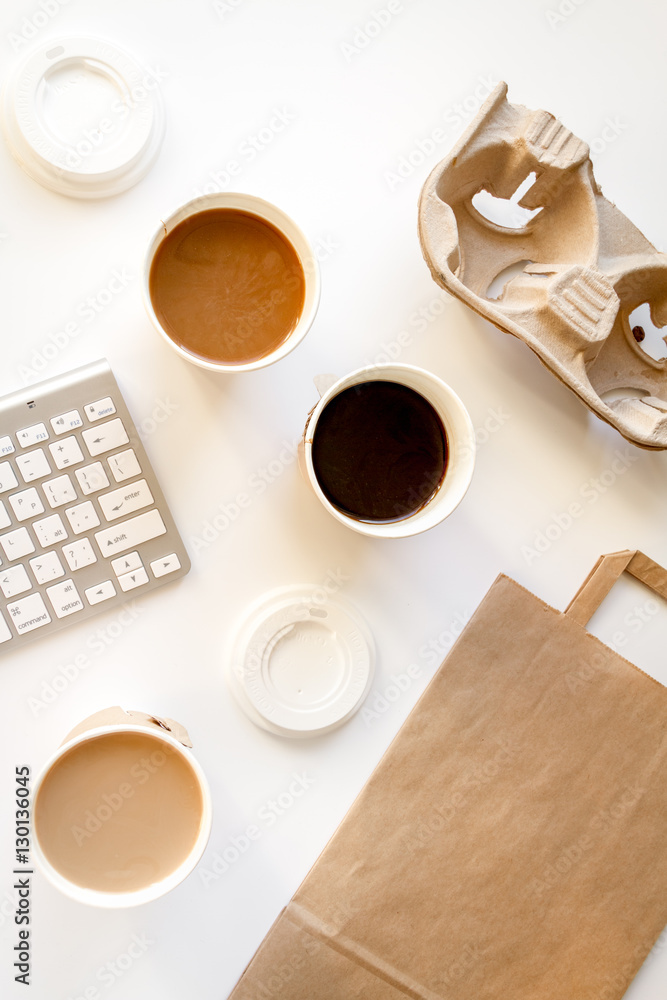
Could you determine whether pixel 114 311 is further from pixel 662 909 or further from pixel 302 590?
pixel 662 909

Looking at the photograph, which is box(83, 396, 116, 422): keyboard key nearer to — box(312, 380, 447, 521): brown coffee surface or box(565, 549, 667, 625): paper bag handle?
box(312, 380, 447, 521): brown coffee surface

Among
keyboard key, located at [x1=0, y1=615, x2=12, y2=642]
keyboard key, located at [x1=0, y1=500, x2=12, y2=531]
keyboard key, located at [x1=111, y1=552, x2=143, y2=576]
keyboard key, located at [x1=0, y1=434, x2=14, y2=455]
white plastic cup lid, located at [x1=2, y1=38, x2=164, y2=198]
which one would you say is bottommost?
keyboard key, located at [x1=0, y1=615, x2=12, y2=642]

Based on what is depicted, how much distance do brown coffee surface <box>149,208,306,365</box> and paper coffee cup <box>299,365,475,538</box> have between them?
0.27 ft

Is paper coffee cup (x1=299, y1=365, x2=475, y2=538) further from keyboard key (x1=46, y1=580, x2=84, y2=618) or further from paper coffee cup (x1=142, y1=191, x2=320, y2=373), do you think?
keyboard key (x1=46, y1=580, x2=84, y2=618)

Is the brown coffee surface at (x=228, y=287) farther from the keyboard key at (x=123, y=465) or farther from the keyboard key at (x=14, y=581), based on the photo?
the keyboard key at (x=14, y=581)

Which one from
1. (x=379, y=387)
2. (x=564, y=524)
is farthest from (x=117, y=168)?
(x=564, y=524)

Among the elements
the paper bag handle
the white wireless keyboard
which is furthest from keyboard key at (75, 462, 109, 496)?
the paper bag handle

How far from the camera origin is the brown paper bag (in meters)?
0.75

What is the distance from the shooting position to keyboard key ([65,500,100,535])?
711mm

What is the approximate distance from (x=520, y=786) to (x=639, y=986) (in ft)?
0.91

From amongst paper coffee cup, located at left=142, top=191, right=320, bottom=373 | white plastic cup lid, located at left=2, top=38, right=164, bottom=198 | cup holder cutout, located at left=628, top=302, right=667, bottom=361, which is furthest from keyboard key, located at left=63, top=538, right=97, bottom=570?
cup holder cutout, located at left=628, top=302, right=667, bottom=361

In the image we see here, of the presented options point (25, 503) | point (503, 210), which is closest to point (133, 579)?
point (25, 503)

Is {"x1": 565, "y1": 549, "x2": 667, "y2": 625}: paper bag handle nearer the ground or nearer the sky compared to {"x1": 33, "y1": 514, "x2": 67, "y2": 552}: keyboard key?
nearer the sky

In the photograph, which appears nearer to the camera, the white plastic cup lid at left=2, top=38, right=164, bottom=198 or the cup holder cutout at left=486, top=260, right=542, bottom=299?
the white plastic cup lid at left=2, top=38, right=164, bottom=198
